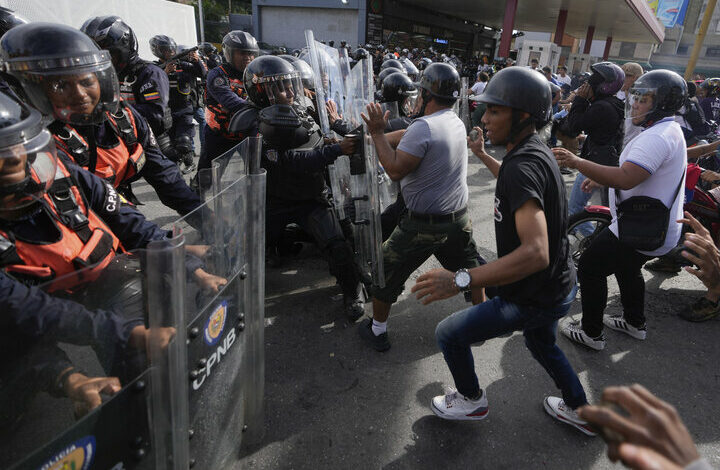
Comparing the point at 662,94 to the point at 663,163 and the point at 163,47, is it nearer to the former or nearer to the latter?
the point at 663,163

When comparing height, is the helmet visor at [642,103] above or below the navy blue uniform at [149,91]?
above

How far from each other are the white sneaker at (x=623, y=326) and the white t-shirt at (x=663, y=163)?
0.80 metres

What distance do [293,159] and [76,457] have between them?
2260mm

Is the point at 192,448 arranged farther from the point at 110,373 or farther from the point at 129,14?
the point at 129,14

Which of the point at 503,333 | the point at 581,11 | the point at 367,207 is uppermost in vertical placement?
the point at 581,11

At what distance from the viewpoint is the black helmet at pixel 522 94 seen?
1876mm

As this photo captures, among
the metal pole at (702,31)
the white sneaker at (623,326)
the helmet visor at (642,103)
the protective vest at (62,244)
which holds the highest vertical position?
the metal pole at (702,31)

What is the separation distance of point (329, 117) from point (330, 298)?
151 cm

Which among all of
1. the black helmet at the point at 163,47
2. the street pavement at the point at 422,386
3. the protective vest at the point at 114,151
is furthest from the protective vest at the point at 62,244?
the black helmet at the point at 163,47

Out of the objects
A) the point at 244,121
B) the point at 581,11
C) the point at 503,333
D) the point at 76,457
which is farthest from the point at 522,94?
the point at 581,11

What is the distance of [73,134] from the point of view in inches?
86.0

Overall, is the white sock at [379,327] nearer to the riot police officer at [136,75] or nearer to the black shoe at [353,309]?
the black shoe at [353,309]

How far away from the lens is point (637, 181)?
2525 mm

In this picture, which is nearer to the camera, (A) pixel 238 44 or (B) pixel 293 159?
(B) pixel 293 159
